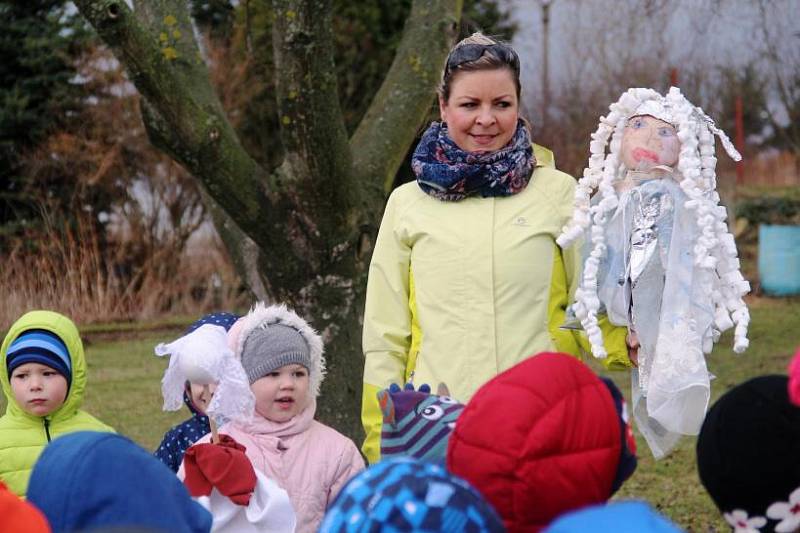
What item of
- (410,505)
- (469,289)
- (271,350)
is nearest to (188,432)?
(271,350)

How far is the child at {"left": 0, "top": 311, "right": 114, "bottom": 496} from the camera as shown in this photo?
3766 millimetres

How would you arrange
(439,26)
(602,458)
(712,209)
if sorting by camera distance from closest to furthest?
(602,458)
(712,209)
(439,26)

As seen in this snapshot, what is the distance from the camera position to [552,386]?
191 cm

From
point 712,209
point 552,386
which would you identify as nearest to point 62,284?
point 712,209

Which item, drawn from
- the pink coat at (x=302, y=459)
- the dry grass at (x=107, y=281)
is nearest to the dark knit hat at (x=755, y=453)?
the pink coat at (x=302, y=459)

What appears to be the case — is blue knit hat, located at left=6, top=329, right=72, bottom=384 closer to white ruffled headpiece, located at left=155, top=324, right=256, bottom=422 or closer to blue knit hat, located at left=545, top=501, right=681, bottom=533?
white ruffled headpiece, located at left=155, top=324, right=256, bottom=422

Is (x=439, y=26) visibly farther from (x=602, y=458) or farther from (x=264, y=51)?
(x=264, y=51)

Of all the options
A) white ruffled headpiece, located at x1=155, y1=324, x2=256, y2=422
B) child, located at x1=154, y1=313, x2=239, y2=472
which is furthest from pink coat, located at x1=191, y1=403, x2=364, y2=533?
child, located at x1=154, y1=313, x2=239, y2=472

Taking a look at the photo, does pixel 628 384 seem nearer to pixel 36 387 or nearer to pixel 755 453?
pixel 36 387

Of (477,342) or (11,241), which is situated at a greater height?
(477,342)

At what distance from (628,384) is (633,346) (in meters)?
6.75

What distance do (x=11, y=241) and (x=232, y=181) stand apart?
10.5 m

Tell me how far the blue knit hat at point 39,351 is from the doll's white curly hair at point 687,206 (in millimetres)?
1775

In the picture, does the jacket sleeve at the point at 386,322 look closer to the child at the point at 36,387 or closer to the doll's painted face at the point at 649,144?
the doll's painted face at the point at 649,144
